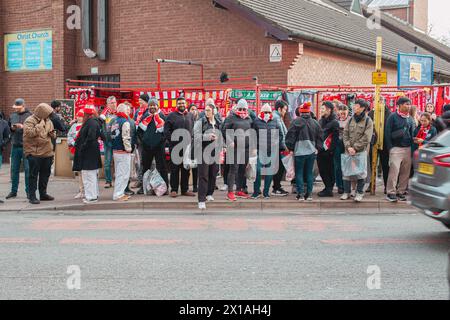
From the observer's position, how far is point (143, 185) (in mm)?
12992

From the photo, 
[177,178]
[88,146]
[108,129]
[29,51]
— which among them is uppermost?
[29,51]

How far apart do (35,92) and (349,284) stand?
58.8ft

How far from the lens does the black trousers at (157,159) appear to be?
12.7 m

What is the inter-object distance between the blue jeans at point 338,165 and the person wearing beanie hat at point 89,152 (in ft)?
15.3

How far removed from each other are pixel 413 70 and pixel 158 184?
771cm

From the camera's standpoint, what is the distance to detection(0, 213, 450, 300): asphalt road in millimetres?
5801

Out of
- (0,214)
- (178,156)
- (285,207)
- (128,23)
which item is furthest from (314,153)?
(128,23)

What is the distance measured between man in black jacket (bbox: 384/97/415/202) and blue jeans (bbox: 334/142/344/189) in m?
0.92

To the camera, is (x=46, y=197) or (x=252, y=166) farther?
(x=46, y=197)

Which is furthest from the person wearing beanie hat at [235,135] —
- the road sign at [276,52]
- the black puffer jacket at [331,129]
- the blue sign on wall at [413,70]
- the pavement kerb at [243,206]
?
the blue sign on wall at [413,70]

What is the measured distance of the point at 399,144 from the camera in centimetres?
1189

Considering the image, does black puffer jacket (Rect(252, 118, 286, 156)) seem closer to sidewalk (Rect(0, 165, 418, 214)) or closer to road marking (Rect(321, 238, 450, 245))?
sidewalk (Rect(0, 165, 418, 214))

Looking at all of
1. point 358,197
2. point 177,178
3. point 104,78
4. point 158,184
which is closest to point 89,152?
point 158,184

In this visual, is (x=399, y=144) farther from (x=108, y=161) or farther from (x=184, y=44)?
(x=184, y=44)
